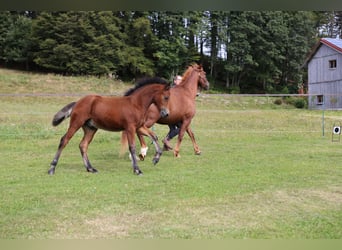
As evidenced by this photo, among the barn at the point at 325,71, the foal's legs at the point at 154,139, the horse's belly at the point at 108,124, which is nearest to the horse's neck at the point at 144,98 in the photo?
the horse's belly at the point at 108,124

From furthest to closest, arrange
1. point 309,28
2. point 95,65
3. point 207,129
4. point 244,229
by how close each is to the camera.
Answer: point 309,28, point 95,65, point 207,129, point 244,229

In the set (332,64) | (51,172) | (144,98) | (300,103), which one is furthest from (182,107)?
(332,64)

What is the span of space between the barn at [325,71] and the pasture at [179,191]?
1477 cm

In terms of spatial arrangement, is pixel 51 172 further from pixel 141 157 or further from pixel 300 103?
pixel 300 103

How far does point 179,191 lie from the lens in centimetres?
475

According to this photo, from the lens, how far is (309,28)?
128 ft

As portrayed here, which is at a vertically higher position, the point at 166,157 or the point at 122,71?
the point at 122,71

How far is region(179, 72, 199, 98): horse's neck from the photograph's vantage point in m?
8.12

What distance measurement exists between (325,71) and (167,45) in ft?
45.0

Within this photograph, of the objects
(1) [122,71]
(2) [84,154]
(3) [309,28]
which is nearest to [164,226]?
(2) [84,154]

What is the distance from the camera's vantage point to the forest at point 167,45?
2945 centimetres

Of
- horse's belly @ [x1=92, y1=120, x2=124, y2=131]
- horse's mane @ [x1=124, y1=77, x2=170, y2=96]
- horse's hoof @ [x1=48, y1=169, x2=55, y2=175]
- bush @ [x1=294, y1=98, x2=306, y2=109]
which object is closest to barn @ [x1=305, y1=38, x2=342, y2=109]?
bush @ [x1=294, y1=98, x2=306, y2=109]

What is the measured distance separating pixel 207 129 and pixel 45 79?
14.7m

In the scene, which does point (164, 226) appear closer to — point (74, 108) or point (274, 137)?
point (74, 108)
